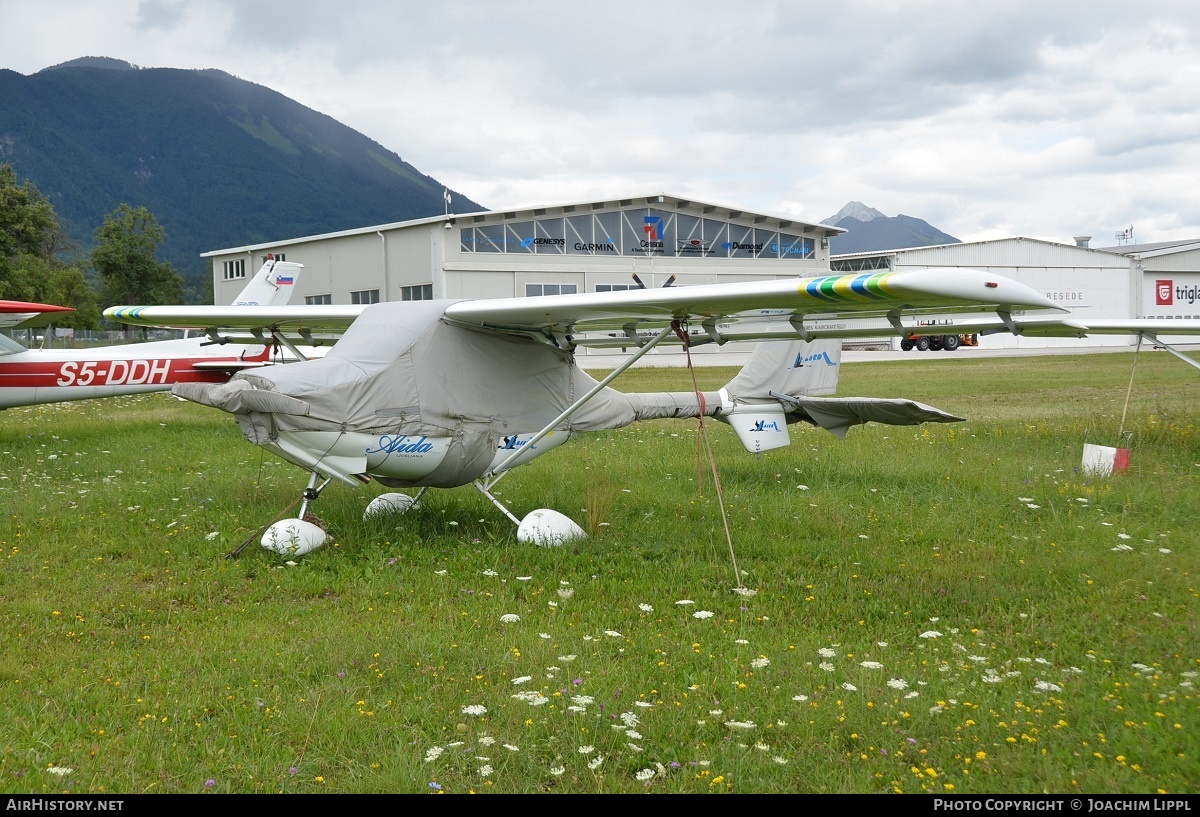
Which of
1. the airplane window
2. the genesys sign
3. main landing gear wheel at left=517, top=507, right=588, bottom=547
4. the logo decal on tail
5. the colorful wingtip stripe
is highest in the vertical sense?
the genesys sign

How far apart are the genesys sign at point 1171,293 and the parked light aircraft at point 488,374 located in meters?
55.9

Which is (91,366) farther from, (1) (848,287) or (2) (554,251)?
(2) (554,251)

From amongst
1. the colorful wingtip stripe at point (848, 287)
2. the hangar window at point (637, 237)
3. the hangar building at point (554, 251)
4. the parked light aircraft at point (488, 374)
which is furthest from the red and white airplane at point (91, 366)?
the hangar window at point (637, 237)

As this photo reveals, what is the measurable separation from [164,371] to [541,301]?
38.7ft

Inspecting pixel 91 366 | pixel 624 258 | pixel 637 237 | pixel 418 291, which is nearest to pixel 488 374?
pixel 91 366

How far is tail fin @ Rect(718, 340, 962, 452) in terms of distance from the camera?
1041 centimetres

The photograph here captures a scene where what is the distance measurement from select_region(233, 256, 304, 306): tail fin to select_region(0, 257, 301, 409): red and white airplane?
8.80 feet

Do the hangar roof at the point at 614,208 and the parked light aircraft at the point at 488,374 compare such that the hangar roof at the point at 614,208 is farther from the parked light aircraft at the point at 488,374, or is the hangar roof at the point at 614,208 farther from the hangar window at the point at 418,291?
the parked light aircraft at the point at 488,374

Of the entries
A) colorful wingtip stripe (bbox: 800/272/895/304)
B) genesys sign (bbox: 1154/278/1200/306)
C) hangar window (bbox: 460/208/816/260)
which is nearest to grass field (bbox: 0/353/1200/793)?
colorful wingtip stripe (bbox: 800/272/895/304)

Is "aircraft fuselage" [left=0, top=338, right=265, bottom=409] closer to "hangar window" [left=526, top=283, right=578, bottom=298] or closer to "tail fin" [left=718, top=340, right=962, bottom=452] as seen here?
"tail fin" [left=718, top=340, right=962, bottom=452]

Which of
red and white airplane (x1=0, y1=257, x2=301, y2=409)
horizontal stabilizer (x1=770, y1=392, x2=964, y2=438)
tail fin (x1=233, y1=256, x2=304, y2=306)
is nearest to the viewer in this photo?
horizontal stabilizer (x1=770, y1=392, x2=964, y2=438)

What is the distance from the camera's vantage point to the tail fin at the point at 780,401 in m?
10.4

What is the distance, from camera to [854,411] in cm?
1030

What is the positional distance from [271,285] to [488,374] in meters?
15.2
